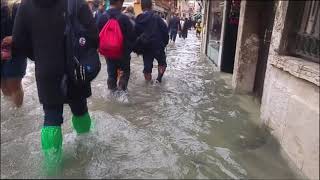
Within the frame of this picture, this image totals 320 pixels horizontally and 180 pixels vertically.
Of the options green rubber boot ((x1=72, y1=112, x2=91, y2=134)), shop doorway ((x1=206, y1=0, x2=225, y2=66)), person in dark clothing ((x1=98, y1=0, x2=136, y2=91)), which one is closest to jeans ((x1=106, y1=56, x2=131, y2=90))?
person in dark clothing ((x1=98, y1=0, x2=136, y2=91))

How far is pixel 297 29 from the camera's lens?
14.3ft

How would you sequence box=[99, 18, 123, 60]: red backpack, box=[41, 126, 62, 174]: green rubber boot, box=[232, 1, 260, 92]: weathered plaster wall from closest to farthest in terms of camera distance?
1. box=[41, 126, 62, 174]: green rubber boot
2. box=[99, 18, 123, 60]: red backpack
3. box=[232, 1, 260, 92]: weathered plaster wall

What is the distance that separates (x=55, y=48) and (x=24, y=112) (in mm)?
2470

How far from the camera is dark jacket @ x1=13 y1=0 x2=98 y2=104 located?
3045 millimetres

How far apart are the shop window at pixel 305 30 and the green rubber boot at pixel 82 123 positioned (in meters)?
2.51

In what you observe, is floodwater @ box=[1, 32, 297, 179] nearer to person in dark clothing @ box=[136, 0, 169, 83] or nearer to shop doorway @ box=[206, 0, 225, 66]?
person in dark clothing @ box=[136, 0, 169, 83]

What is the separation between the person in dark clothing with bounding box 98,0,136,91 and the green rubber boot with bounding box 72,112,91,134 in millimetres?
2211

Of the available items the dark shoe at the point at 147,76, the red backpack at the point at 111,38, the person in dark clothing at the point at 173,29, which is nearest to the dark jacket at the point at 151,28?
the dark shoe at the point at 147,76

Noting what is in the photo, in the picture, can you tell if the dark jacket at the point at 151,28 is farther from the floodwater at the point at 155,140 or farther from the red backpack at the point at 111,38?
the red backpack at the point at 111,38

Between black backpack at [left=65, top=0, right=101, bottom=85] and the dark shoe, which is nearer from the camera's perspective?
Answer: black backpack at [left=65, top=0, right=101, bottom=85]

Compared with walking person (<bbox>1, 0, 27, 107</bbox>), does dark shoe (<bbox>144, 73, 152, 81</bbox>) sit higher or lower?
lower

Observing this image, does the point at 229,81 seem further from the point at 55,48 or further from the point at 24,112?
the point at 55,48

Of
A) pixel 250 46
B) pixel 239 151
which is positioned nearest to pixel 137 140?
pixel 239 151

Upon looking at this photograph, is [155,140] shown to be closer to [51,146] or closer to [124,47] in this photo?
[51,146]
